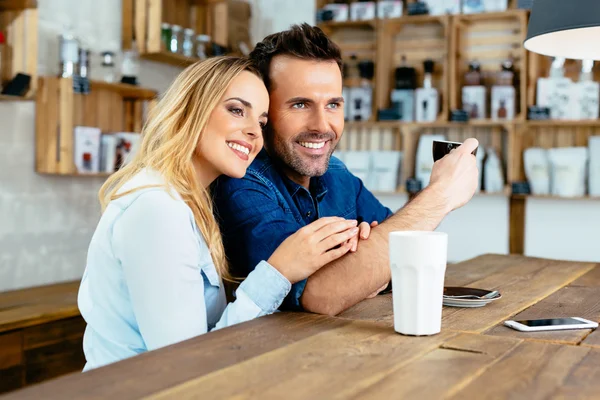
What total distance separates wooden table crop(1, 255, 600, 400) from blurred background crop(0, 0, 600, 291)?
2243 mm

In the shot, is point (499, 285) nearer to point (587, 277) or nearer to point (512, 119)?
point (587, 277)

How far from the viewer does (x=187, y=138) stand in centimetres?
153

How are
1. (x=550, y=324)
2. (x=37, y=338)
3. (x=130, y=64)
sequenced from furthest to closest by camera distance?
(x=130, y=64) → (x=37, y=338) → (x=550, y=324)

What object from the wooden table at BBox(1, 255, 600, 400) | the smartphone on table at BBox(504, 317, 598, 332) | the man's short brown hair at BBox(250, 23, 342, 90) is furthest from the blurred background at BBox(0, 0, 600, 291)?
the smartphone on table at BBox(504, 317, 598, 332)

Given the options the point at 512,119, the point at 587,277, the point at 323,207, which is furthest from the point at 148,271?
the point at 512,119

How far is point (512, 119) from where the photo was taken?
423cm

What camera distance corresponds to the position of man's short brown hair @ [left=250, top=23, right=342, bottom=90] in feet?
6.37

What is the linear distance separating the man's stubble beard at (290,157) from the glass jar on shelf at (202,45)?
2351 mm

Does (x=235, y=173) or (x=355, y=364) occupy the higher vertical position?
(x=235, y=173)

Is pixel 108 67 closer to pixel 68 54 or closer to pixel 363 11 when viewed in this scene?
pixel 68 54

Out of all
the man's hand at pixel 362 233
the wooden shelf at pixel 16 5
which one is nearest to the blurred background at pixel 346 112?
the wooden shelf at pixel 16 5

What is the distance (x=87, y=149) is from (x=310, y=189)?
170cm

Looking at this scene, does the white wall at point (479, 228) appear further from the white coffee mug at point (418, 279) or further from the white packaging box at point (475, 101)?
the white coffee mug at point (418, 279)

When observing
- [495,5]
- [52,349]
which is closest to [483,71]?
[495,5]
